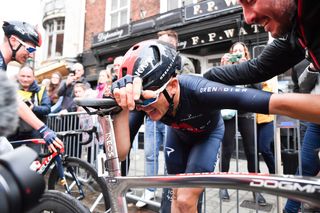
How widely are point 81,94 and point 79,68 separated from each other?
825 millimetres

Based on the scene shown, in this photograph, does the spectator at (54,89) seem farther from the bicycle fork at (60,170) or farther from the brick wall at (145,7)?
the brick wall at (145,7)

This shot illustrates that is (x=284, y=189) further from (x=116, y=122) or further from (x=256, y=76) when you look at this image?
(x=116, y=122)

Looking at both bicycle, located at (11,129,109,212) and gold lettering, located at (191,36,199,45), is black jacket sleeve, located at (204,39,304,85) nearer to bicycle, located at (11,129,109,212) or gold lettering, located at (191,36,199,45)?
bicycle, located at (11,129,109,212)

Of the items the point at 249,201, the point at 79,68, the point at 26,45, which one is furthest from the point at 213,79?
the point at 79,68

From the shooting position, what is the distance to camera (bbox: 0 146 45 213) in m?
0.54

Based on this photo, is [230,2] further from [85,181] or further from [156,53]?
[156,53]

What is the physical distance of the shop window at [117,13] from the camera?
13555mm

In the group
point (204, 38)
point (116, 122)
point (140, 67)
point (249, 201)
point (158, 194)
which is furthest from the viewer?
point (204, 38)

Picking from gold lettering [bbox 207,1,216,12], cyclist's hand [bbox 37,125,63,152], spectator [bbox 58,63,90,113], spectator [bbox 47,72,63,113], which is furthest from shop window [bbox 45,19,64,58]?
cyclist's hand [bbox 37,125,63,152]

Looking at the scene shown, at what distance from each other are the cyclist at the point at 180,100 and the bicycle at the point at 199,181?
145 millimetres

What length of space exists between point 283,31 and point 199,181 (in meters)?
0.72

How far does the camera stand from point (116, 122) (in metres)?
1.75

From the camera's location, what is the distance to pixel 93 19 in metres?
15.1

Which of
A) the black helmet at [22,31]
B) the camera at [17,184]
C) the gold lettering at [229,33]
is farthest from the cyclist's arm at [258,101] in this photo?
the gold lettering at [229,33]
